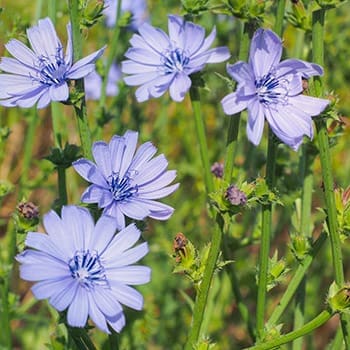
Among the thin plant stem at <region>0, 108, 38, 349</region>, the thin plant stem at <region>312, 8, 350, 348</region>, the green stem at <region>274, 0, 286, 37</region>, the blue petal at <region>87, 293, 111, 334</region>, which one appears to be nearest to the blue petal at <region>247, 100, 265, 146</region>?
the thin plant stem at <region>312, 8, 350, 348</region>

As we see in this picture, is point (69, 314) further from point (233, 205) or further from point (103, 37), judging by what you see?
point (103, 37)

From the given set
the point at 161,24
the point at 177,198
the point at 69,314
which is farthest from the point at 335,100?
the point at 177,198

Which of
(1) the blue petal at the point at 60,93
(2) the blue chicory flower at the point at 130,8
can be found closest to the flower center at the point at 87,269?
(1) the blue petal at the point at 60,93

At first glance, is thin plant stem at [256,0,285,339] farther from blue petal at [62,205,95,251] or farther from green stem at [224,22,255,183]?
blue petal at [62,205,95,251]

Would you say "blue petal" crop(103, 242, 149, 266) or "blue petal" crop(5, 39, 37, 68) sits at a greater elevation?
"blue petal" crop(5, 39, 37, 68)

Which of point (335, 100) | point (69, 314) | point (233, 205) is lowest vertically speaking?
point (69, 314)

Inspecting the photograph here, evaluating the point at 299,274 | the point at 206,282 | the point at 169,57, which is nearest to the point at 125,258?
the point at 206,282

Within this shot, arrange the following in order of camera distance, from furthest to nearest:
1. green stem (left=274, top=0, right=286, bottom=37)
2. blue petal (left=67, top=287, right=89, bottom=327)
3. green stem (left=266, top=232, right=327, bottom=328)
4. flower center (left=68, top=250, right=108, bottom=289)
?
green stem (left=266, top=232, right=327, bottom=328) < green stem (left=274, top=0, right=286, bottom=37) < flower center (left=68, top=250, right=108, bottom=289) < blue petal (left=67, top=287, right=89, bottom=327)
